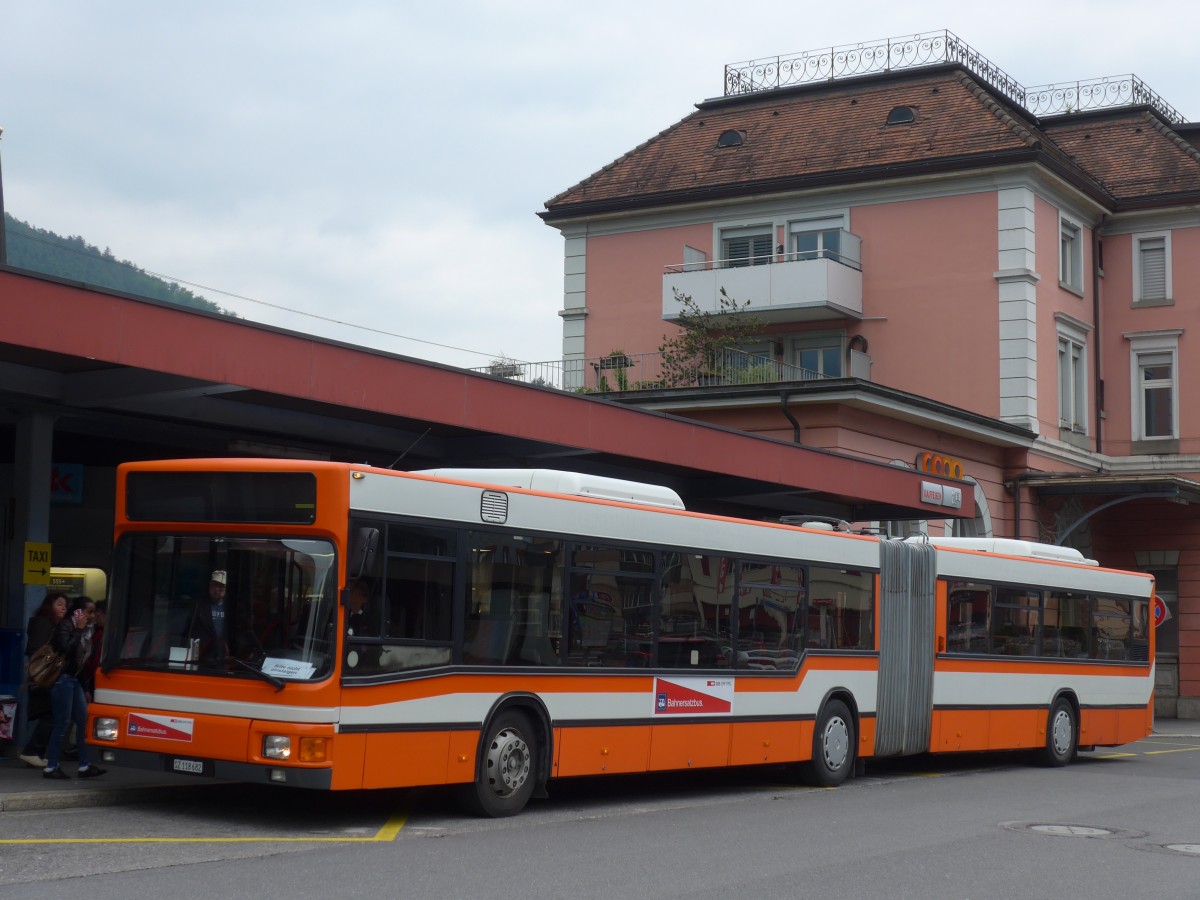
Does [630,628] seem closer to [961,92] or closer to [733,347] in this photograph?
[733,347]

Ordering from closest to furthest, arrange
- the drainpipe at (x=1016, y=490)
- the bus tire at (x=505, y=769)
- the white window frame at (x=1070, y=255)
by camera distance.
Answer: the bus tire at (x=505, y=769) → the drainpipe at (x=1016, y=490) → the white window frame at (x=1070, y=255)

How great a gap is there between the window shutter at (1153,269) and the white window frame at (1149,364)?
105 centimetres

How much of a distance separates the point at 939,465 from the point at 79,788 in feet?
79.0

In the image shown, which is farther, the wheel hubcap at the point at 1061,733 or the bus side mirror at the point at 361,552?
the wheel hubcap at the point at 1061,733

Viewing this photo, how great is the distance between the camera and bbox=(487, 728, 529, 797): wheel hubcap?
41.5 feet

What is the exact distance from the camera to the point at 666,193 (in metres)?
40.8

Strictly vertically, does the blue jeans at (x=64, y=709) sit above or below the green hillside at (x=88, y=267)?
below

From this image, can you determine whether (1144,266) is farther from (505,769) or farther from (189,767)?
(189,767)

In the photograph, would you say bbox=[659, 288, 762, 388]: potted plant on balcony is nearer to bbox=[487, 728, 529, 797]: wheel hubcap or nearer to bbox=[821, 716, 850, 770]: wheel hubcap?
bbox=[821, 716, 850, 770]: wheel hubcap

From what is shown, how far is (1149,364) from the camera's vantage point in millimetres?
41125

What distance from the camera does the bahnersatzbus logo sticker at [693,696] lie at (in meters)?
14.6

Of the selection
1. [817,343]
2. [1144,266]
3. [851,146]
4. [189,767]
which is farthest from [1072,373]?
[189,767]

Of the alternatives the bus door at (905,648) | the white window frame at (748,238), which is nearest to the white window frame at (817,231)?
the white window frame at (748,238)

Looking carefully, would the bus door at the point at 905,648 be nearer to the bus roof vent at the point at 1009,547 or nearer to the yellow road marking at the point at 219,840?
the bus roof vent at the point at 1009,547
